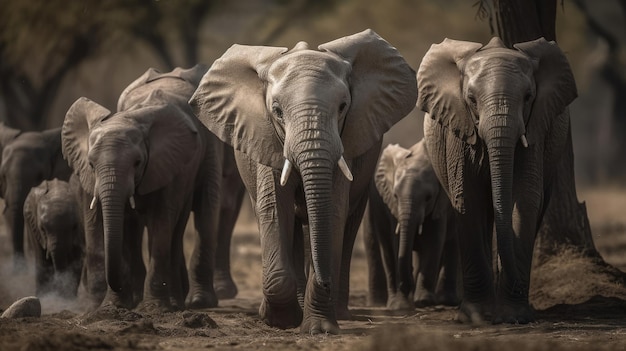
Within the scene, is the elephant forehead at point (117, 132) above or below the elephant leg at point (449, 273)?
above

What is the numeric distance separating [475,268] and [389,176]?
2.71m

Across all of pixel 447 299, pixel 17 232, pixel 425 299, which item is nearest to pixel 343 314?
pixel 425 299

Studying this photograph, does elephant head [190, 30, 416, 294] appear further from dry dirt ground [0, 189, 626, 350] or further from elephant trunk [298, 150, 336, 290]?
dry dirt ground [0, 189, 626, 350]

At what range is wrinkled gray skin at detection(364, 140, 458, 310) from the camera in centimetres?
1177

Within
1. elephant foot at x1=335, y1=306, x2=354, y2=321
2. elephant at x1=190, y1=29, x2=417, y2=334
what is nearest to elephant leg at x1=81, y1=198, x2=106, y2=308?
elephant at x1=190, y1=29, x2=417, y2=334

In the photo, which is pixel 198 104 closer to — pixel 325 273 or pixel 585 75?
pixel 325 273

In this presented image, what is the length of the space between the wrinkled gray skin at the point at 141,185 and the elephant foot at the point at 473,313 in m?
2.32

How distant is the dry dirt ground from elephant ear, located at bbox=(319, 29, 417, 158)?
1.28m

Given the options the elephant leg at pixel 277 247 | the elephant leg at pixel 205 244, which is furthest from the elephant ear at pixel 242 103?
the elephant leg at pixel 205 244

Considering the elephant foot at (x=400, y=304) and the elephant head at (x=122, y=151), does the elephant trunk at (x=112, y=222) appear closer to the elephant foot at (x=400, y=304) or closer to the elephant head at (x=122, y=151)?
the elephant head at (x=122, y=151)

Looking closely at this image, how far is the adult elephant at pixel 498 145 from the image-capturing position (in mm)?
9422

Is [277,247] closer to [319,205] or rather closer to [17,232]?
[319,205]

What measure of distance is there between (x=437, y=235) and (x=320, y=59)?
4.23 metres

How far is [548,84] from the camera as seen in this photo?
9.97m
